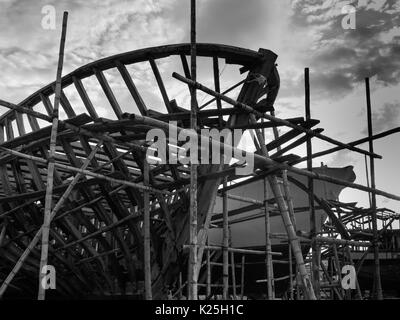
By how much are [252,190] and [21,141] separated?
1090 centimetres

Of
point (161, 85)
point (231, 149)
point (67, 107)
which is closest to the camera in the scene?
point (231, 149)

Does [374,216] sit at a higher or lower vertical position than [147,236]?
higher

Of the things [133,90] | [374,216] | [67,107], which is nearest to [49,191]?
[133,90]

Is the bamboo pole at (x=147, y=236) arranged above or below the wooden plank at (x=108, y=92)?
below

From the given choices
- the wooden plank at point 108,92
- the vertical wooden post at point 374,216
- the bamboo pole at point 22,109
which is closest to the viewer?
the bamboo pole at point 22,109

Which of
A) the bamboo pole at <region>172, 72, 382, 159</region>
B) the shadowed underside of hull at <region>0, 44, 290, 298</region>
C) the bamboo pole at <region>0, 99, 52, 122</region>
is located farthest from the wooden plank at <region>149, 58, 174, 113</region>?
the bamboo pole at <region>0, 99, 52, 122</region>

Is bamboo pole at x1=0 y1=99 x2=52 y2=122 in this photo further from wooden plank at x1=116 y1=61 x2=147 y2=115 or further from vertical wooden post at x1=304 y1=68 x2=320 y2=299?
vertical wooden post at x1=304 y1=68 x2=320 y2=299

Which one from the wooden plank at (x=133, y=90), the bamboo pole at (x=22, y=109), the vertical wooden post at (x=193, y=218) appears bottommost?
the vertical wooden post at (x=193, y=218)

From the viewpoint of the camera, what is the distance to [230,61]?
9523 mm

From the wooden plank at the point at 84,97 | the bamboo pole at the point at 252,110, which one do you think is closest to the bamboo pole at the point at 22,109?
the wooden plank at the point at 84,97

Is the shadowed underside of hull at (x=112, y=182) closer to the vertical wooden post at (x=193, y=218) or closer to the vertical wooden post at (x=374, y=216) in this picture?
the vertical wooden post at (x=193, y=218)

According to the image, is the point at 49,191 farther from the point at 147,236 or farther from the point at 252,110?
A: the point at 252,110
